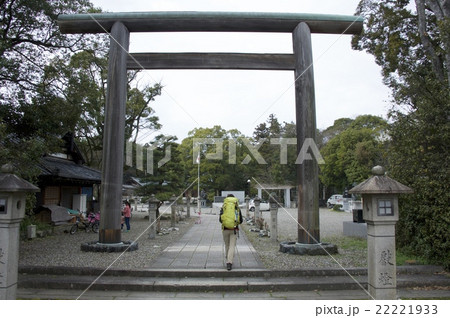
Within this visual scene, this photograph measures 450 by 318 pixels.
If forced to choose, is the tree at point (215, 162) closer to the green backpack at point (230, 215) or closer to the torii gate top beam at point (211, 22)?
the torii gate top beam at point (211, 22)

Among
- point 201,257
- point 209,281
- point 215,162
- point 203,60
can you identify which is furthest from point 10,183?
point 215,162

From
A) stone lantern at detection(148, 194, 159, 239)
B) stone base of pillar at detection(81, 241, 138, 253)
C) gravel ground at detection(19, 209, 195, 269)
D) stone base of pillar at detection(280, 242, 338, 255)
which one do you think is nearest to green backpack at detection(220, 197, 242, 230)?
gravel ground at detection(19, 209, 195, 269)

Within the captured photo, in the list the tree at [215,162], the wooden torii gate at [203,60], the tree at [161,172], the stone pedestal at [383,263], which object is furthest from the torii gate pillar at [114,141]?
the tree at [215,162]

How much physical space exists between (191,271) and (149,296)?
1.05 m

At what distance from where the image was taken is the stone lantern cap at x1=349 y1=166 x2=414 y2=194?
179 inches

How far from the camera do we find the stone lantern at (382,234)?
4.52 metres

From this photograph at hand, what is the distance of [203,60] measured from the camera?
872 cm

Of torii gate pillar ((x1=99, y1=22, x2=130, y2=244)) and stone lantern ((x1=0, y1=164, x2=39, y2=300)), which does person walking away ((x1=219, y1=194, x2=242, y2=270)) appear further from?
stone lantern ((x1=0, y1=164, x2=39, y2=300))

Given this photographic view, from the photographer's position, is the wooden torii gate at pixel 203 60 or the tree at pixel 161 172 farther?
the tree at pixel 161 172

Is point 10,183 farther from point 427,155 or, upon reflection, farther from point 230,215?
point 427,155

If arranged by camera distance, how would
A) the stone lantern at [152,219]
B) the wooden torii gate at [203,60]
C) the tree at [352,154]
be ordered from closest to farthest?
the wooden torii gate at [203,60] < the stone lantern at [152,219] < the tree at [352,154]

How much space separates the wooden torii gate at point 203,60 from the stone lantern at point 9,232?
3.51 metres

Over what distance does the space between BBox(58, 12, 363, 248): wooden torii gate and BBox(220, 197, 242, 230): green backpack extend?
2205 mm

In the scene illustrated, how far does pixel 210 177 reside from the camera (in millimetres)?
35531
